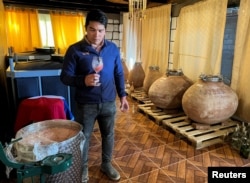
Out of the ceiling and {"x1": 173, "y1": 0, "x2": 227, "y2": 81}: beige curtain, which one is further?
the ceiling

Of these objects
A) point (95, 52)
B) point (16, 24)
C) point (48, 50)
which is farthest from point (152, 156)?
point (16, 24)

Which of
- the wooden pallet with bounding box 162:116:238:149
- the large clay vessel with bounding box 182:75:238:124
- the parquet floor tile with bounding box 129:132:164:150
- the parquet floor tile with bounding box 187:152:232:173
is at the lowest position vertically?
the parquet floor tile with bounding box 187:152:232:173

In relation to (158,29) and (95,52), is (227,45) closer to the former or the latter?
(158,29)

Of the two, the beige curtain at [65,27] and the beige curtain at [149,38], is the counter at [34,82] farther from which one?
the beige curtain at [65,27]

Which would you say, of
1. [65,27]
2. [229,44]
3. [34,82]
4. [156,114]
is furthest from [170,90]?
[65,27]

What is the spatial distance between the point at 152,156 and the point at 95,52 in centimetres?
137

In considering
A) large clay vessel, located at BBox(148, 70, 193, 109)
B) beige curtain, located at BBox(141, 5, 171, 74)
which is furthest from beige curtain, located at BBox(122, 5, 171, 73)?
large clay vessel, located at BBox(148, 70, 193, 109)

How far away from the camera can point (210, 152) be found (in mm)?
2453

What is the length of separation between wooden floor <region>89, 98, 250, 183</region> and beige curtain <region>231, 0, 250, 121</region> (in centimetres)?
69

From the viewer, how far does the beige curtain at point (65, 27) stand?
5742 mm

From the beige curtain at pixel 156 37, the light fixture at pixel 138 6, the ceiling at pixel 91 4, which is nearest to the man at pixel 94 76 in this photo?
the light fixture at pixel 138 6

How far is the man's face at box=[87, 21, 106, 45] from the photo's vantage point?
1.51 m

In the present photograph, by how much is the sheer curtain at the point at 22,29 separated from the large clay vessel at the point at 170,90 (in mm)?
3891

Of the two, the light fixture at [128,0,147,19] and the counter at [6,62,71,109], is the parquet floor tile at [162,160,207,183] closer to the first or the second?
the counter at [6,62,71,109]
